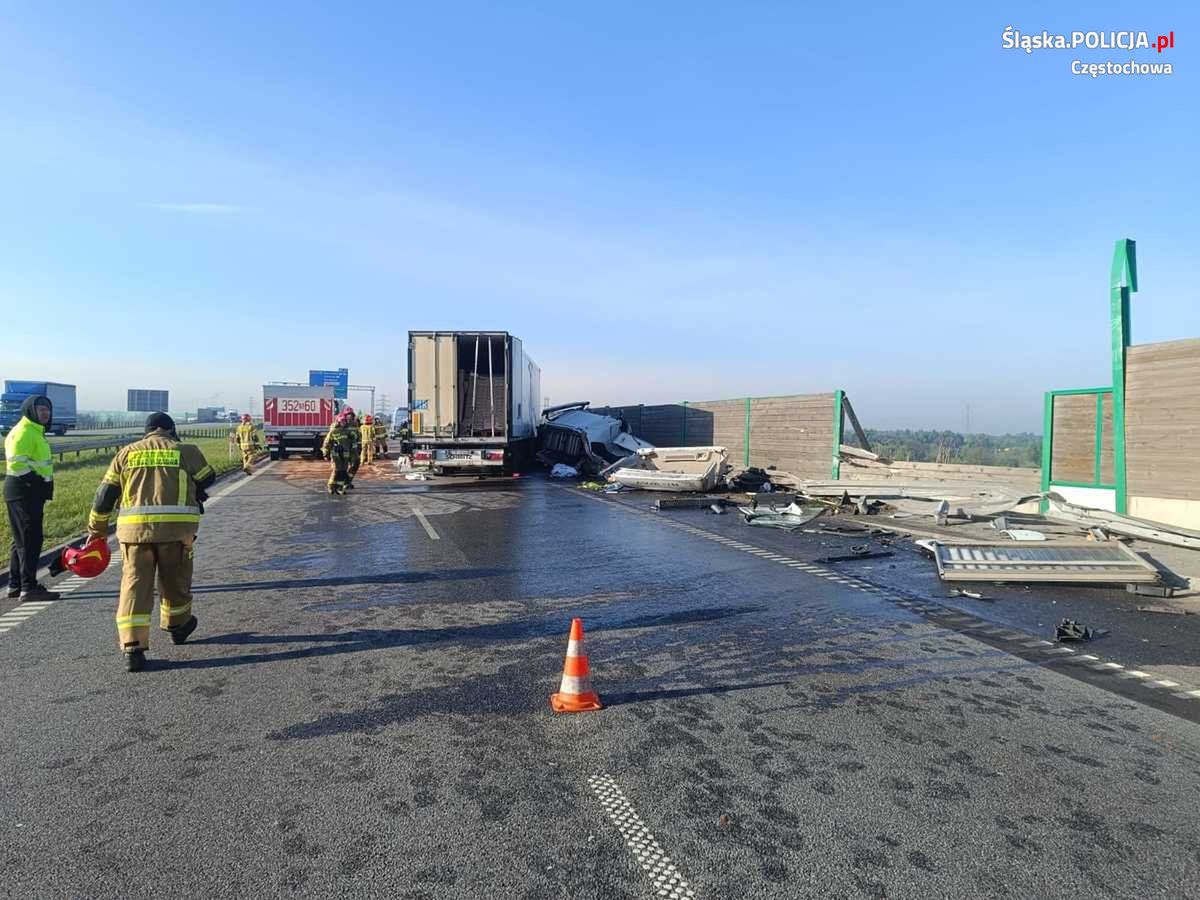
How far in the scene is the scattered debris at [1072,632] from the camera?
5.51 meters

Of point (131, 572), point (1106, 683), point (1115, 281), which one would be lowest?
point (1106, 683)

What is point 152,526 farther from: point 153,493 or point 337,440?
point 337,440

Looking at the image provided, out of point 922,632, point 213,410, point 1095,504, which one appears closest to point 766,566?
point 922,632

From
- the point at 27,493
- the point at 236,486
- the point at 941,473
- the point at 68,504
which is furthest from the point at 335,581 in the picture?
the point at 941,473

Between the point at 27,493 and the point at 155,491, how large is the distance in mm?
2826

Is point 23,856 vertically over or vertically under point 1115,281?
under

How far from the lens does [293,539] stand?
9.68 metres

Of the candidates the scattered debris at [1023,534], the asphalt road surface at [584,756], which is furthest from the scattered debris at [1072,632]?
the scattered debris at [1023,534]

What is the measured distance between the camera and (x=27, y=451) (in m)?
6.55

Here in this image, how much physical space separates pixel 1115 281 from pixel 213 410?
125m

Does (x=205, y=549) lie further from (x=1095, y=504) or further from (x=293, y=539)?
(x=1095, y=504)

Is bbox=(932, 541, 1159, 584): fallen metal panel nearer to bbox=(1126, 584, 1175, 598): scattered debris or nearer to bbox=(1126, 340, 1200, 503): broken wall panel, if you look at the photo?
bbox=(1126, 584, 1175, 598): scattered debris

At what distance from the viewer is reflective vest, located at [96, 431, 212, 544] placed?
188 inches

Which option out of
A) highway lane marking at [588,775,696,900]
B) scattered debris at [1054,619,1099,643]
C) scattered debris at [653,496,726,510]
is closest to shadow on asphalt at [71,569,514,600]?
highway lane marking at [588,775,696,900]
